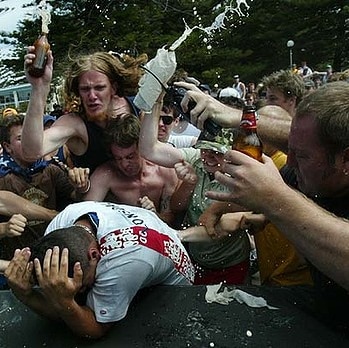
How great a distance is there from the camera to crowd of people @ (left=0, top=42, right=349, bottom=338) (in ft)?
5.57

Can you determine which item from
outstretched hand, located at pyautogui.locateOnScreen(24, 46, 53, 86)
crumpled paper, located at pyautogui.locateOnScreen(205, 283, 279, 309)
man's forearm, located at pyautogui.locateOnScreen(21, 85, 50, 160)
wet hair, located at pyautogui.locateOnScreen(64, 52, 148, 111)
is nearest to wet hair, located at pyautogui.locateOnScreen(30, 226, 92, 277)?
crumpled paper, located at pyautogui.locateOnScreen(205, 283, 279, 309)

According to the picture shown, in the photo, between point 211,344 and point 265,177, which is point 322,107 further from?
point 211,344

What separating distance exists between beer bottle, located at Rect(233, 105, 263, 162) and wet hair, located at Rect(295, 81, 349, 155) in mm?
209

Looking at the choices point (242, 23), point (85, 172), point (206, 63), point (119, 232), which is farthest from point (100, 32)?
point (119, 232)

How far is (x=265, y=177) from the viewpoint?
5.32 ft

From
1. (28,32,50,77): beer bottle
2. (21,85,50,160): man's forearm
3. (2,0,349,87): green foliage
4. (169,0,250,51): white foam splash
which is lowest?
(2,0,349,87): green foliage

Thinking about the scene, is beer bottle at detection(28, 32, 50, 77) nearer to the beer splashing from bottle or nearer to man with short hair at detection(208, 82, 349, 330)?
the beer splashing from bottle

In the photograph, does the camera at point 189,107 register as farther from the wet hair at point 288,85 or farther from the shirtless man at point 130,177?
the wet hair at point 288,85

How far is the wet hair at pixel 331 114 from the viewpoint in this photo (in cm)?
170

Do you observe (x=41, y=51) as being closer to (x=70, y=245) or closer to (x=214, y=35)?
(x=70, y=245)

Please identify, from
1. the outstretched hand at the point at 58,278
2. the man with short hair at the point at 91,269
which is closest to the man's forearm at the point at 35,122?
the man with short hair at the point at 91,269

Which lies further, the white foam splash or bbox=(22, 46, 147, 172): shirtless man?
bbox=(22, 46, 147, 172): shirtless man

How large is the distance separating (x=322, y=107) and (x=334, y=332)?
2.30ft

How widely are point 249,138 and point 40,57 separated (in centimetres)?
135
